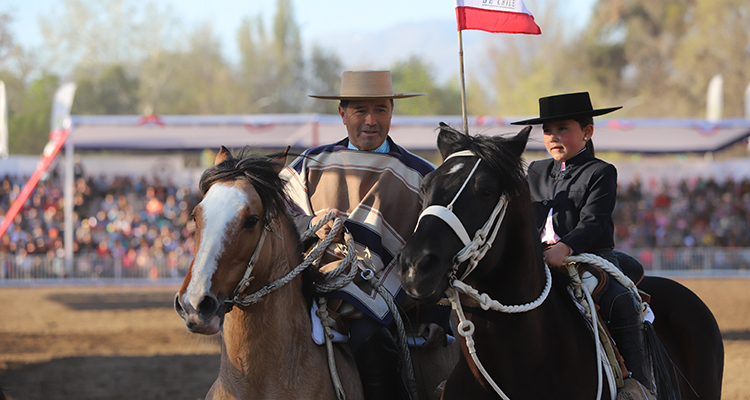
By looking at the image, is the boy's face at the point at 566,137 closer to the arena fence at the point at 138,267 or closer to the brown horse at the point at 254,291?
the brown horse at the point at 254,291

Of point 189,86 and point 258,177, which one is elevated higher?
point 189,86

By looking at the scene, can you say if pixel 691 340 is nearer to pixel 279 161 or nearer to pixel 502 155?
pixel 502 155

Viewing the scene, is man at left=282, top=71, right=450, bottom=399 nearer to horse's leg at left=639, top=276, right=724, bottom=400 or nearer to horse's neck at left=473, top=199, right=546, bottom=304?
horse's neck at left=473, top=199, right=546, bottom=304

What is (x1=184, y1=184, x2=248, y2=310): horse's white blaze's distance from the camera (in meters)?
2.63

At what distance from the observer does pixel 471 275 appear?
2715 mm

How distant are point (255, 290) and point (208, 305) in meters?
0.42

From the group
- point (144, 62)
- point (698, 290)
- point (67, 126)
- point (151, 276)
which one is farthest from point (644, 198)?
point (144, 62)

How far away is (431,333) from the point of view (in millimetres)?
3789

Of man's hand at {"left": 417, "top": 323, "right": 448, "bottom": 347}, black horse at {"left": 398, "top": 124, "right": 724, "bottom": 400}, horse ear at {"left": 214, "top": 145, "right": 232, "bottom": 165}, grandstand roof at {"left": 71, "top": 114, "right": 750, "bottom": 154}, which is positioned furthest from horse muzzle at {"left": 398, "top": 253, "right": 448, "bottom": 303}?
grandstand roof at {"left": 71, "top": 114, "right": 750, "bottom": 154}

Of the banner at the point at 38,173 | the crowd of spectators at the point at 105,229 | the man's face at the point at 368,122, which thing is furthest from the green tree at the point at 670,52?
the man's face at the point at 368,122

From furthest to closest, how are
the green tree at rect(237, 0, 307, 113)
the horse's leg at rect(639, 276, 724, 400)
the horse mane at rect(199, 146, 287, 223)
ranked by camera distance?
the green tree at rect(237, 0, 307, 113)
the horse's leg at rect(639, 276, 724, 400)
the horse mane at rect(199, 146, 287, 223)

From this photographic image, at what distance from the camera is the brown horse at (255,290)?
Result: 2729 millimetres

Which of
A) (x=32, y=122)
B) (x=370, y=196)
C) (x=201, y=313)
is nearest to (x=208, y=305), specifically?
(x=201, y=313)

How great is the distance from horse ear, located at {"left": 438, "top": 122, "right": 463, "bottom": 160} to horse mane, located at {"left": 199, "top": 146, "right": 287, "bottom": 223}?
78 centimetres
